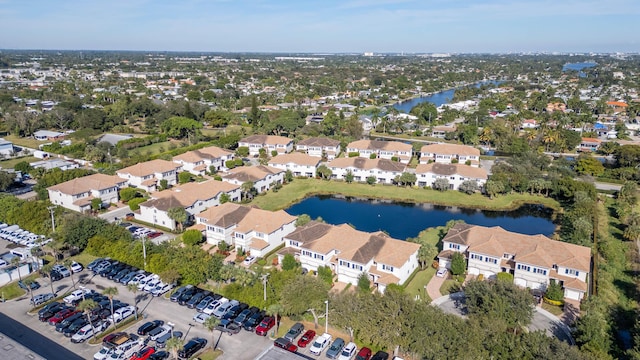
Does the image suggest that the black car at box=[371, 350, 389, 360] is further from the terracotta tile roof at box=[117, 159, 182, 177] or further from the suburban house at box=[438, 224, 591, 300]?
the terracotta tile roof at box=[117, 159, 182, 177]

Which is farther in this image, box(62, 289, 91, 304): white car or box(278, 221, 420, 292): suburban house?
box(278, 221, 420, 292): suburban house

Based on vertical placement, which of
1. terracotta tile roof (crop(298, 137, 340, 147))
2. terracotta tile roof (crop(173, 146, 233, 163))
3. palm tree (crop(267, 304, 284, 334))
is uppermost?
terracotta tile roof (crop(298, 137, 340, 147))

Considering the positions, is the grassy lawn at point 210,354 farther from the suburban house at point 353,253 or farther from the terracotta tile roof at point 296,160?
the terracotta tile roof at point 296,160

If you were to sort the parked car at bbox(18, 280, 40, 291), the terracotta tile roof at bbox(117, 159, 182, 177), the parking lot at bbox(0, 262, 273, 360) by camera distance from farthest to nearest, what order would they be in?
the terracotta tile roof at bbox(117, 159, 182, 177)
the parked car at bbox(18, 280, 40, 291)
the parking lot at bbox(0, 262, 273, 360)

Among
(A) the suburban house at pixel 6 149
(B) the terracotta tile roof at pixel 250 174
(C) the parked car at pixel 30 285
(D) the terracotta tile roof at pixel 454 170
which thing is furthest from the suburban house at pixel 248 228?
(A) the suburban house at pixel 6 149

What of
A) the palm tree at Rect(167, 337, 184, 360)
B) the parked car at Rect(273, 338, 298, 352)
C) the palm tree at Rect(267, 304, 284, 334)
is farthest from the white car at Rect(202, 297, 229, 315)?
the palm tree at Rect(167, 337, 184, 360)

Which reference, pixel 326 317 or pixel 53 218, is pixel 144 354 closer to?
pixel 326 317
